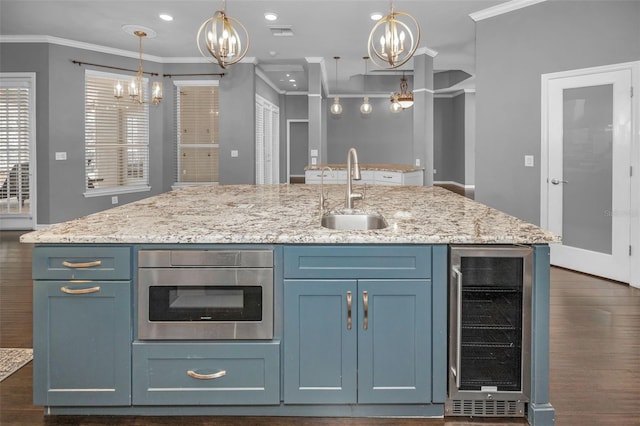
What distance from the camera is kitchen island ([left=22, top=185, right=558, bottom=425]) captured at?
204cm

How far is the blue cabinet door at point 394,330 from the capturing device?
6.77 ft

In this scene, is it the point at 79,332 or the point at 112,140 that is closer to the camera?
the point at 79,332

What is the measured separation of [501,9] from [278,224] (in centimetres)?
452

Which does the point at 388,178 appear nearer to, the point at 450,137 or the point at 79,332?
the point at 79,332

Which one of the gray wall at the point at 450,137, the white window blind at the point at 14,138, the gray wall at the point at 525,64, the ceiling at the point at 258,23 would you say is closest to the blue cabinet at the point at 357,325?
the gray wall at the point at 525,64

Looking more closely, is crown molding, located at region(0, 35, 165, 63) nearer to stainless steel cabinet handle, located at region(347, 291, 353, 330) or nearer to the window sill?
the window sill

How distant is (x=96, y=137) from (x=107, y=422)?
6.51 meters

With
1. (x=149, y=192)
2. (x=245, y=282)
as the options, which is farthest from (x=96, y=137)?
(x=245, y=282)

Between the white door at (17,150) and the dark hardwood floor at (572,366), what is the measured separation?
302cm

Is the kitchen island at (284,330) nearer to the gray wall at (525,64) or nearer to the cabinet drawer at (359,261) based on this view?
the cabinet drawer at (359,261)

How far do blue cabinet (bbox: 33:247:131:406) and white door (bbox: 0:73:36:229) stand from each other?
5.98 meters

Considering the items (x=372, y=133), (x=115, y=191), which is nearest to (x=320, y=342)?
(x=115, y=191)

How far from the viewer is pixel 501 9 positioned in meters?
5.47

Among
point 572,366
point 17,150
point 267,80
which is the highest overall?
point 267,80
